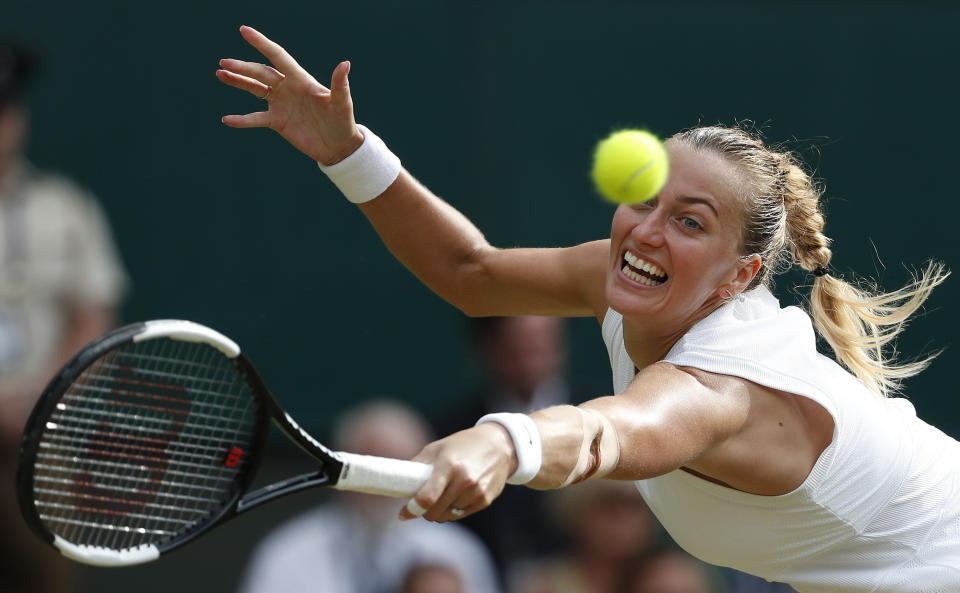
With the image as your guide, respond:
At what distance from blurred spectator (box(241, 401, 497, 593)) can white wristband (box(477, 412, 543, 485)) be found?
2126mm

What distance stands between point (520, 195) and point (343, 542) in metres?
1.61

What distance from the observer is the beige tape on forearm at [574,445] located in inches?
79.0

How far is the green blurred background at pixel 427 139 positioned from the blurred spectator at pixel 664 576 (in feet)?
3.31

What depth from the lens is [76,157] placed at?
494 cm

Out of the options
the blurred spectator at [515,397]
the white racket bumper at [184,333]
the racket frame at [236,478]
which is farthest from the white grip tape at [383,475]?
the blurred spectator at [515,397]

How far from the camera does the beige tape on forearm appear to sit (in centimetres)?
201

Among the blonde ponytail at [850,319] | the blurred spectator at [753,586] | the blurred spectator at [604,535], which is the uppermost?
the blonde ponytail at [850,319]

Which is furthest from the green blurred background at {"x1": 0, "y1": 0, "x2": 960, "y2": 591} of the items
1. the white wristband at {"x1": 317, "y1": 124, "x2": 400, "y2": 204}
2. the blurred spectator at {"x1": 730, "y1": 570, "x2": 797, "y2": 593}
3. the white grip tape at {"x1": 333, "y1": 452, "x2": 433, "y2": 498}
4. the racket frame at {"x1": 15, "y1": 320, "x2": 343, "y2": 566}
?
the white grip tape at {"x1": 333, "y1": 452, "x2": 433, "y2": 498}

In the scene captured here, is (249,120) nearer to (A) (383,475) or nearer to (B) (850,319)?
(A) (383,475)

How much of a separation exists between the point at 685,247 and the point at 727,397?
1.02ft

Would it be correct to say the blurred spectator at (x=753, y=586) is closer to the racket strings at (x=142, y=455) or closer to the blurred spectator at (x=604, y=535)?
the blurred spectator at (x=604, y=535)

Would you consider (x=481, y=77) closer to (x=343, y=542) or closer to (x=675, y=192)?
(x=343, y=542)

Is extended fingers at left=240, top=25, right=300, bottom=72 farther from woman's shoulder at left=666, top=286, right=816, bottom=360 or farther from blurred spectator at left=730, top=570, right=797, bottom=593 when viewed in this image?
blurred spectator at left=730, top=570, right=797, bottom=593

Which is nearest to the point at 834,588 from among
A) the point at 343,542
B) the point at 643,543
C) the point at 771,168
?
the point at 771,168
